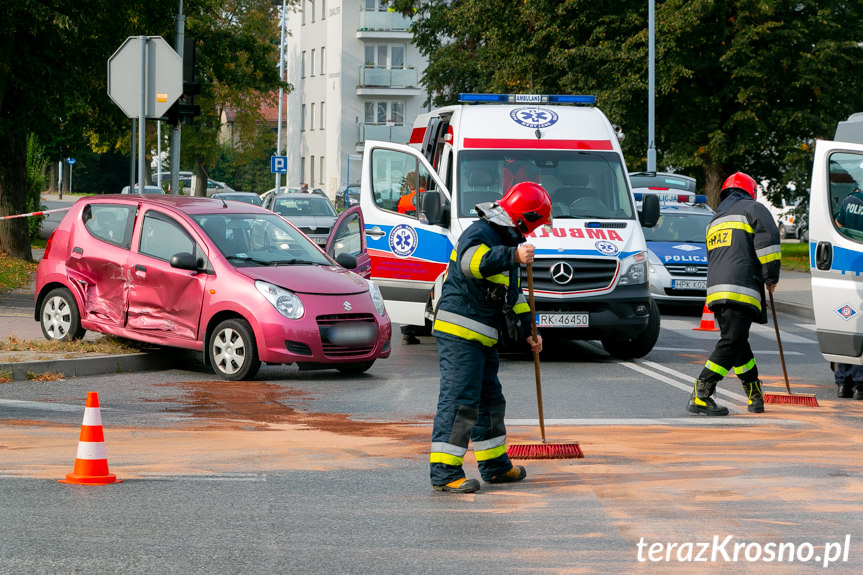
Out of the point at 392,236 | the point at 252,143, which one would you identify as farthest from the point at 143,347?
the point at 252,143

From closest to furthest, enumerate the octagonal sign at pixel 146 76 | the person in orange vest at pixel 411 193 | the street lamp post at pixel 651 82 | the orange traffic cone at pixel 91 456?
1. the orange traffic cone at pixel 91 456
2. the person in orange vest at pixel 411 193
3. the octagonal sign at pixel 146 76
4. the street lamp post at pixel 651 82

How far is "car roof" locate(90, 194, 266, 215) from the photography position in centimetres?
1337

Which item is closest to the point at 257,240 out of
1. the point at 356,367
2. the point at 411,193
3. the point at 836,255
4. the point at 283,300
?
the point at 283,300

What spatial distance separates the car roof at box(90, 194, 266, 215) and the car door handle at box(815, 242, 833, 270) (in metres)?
5.55

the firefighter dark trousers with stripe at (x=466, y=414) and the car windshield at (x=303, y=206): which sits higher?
the car windshield at (x=303, y=206)

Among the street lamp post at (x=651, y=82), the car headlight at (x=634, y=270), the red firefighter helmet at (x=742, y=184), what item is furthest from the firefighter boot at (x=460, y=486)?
the street lamp post at (x=651, y=82)

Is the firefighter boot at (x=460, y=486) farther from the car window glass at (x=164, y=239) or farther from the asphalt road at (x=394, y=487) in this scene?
the car window glass at (x=164, y=239)

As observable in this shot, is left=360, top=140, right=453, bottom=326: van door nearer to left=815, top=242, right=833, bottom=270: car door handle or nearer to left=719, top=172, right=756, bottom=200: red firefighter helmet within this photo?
left=719, top=172, right=756, bottom=200: red firefighter helmet

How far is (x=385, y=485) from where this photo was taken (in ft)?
25.1

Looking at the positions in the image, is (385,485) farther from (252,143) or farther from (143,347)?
(252,143)

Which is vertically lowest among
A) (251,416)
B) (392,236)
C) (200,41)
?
(251,416)

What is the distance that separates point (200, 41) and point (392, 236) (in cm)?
1952

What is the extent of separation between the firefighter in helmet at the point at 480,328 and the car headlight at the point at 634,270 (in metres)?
6.56

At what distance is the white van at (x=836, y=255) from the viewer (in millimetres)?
11281
